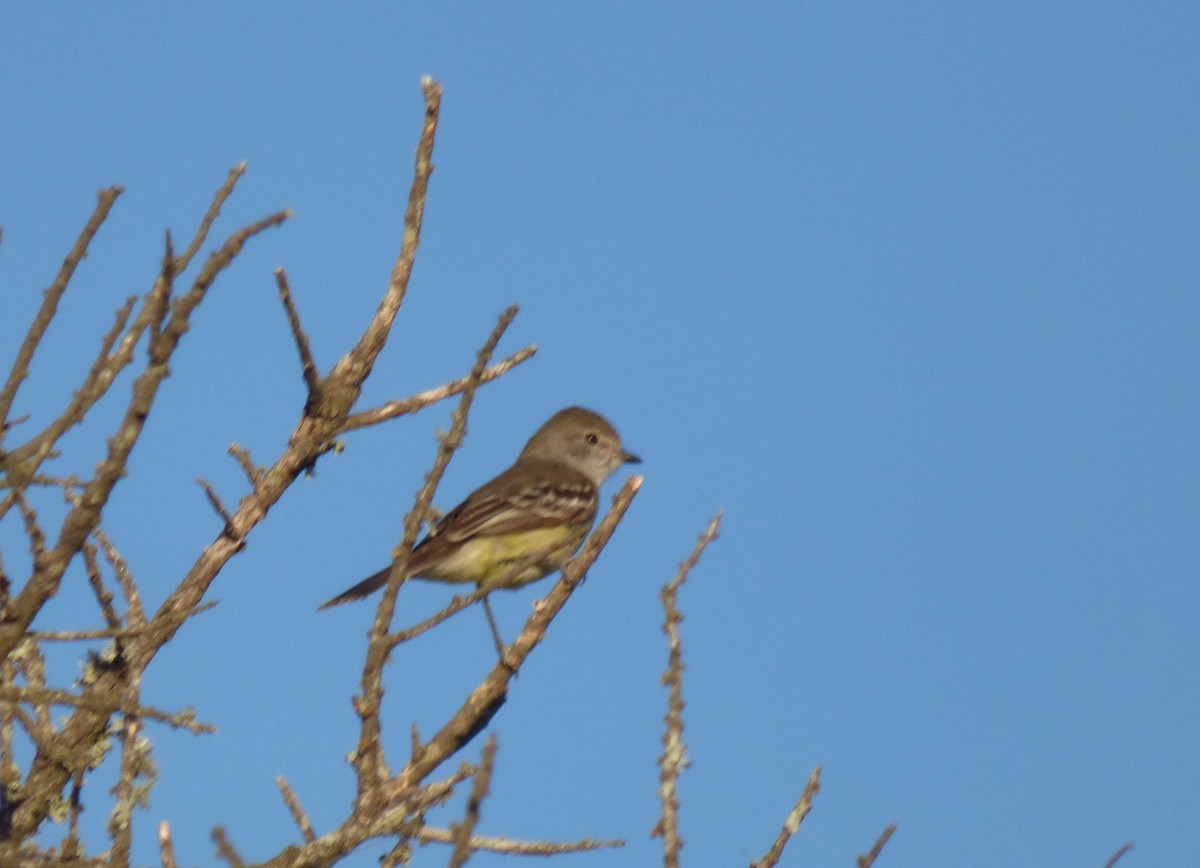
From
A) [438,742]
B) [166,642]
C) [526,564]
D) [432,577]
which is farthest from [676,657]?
[432,577]

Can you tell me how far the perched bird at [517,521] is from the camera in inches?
448

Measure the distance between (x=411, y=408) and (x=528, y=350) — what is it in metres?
0.52

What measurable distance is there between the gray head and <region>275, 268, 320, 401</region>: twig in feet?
25.8

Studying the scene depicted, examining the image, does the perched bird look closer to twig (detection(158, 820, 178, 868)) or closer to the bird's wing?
the bird's wing

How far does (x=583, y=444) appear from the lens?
14.4 m

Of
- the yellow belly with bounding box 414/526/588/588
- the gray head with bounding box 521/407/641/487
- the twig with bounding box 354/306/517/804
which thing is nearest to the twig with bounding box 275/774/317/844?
the twig with bounding box 354/306/517/804

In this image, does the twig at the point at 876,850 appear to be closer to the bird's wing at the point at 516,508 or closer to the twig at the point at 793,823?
the twig at the point at 793,823

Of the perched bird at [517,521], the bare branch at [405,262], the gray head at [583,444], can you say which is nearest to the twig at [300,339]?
the bare branch at [405,262]

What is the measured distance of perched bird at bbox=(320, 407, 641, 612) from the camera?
11367mm

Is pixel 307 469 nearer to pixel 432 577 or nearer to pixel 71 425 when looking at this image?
pixel 71 425

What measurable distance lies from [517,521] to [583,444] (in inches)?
99.9

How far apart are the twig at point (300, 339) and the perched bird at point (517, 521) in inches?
155

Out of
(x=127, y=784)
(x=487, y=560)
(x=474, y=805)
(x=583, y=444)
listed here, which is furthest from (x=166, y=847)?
(x=583, y=444)

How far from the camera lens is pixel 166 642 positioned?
5664 mm
